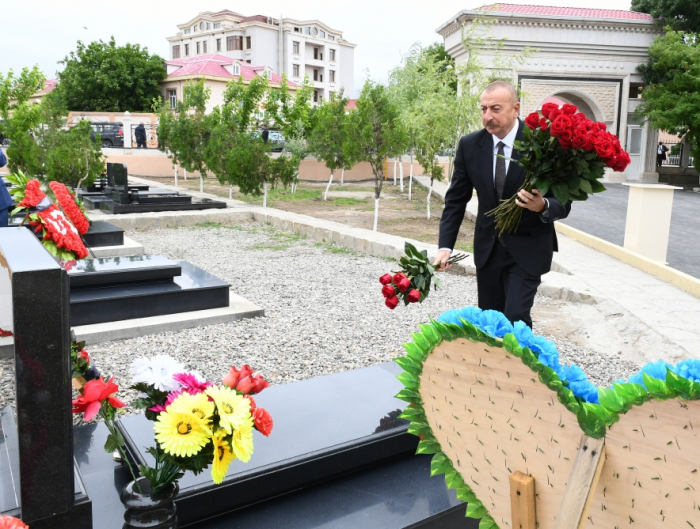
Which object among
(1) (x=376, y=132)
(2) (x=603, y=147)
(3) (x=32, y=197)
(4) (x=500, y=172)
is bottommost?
(3) (x=32, y=197)

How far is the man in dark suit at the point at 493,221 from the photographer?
2834mm

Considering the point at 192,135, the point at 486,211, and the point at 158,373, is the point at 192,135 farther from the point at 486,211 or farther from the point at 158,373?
the point at 158,373

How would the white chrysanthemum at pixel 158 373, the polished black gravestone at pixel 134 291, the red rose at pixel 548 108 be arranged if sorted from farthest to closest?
1. the polished black gravestone at pixel 134 291
2. the red rose at pixel 548 108
3. the white chrysanthemum at pixel 158 373

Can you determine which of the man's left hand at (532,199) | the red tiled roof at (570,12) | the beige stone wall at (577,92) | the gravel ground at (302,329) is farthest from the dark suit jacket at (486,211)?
the red tiled roof at (570,12)

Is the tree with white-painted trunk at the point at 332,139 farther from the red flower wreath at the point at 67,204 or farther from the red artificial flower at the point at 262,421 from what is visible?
the red artificial flower at the point at 262,421

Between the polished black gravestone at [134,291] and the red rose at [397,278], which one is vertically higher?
the red rose at [397,278]

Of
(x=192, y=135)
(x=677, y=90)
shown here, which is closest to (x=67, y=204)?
(x=192, y=135)

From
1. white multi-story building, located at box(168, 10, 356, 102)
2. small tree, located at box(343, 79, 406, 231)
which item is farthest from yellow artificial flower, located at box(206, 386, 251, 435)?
white multi-story building, located at box(168, 10, 356, 102)

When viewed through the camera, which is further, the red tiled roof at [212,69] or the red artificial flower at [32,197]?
the red tiled roof at [212,69]

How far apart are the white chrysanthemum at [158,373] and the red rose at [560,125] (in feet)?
4.90

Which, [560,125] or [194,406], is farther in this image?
[560,125]

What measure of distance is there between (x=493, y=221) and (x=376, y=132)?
33.2ft

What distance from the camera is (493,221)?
9.76 ft

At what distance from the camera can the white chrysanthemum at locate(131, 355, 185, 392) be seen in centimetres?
160
